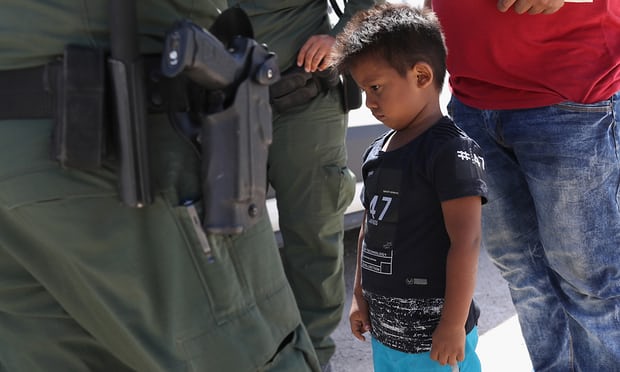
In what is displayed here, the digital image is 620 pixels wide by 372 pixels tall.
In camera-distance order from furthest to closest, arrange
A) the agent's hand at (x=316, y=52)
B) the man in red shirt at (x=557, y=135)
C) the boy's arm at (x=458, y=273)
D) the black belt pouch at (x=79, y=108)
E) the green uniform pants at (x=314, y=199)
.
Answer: the green uniform pants at (x=314, y=199) → the agent's hand at (x=316, y=52) → the man in red shirt at (x=557, y=135) → the boy's arm at (x=458, y=273) → the black belt pouch at (x=79, y=108)

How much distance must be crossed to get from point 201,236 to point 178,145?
0.16 metres

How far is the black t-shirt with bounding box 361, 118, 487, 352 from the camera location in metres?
1.77

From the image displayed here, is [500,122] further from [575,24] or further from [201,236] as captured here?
[201,236]

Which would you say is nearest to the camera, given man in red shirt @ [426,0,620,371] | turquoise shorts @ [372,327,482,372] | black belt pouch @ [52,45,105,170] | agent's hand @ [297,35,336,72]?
black belt pouch @ [52,45,105,170]

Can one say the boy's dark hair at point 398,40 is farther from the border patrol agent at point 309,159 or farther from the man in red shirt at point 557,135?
the border patrol agent at point 309,159

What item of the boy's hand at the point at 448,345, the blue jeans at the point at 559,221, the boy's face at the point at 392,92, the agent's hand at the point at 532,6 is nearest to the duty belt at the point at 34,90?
the boy's face at the point at 392,92

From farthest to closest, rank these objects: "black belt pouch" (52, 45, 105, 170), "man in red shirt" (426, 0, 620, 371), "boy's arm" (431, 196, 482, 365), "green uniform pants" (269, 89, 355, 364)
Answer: "green uniform pants" (269, 89, 355, 364) → "man in red shirt" (426, 0, 620, 371) → "boy's arm" (431, 196, 482, 365) → "black belt pouch" (52, 45, 105, 170)

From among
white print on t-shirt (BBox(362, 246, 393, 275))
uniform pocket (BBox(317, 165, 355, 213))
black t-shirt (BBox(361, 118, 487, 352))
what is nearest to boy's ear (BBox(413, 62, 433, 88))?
black t-shirt (BBox(361, 118, 487, 352))

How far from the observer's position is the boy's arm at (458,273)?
5.64ft

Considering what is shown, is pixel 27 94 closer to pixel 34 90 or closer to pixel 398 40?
pixel 34 90

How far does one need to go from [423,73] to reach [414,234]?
42 centimetres

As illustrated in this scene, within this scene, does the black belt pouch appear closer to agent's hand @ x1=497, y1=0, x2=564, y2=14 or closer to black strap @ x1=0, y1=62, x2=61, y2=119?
black strap @ x1=0, y1=62, x2=61, y2=119

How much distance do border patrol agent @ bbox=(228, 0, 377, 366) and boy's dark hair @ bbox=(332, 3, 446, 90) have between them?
1.45ft

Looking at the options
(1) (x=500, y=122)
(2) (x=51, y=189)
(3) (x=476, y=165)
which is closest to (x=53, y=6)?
(2) (x=51, y=189)
